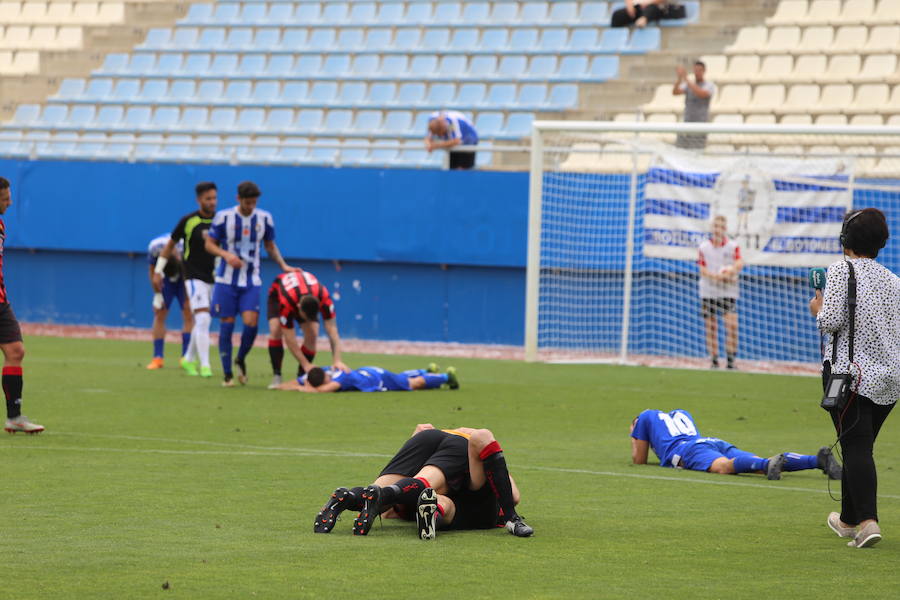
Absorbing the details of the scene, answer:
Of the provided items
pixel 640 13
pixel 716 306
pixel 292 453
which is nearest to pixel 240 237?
pixel 292 453

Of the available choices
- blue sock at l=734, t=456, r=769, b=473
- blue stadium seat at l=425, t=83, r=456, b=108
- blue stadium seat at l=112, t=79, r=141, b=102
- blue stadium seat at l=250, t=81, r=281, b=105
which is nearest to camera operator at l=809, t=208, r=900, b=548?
blue sock at l=734, t=456, r=769, b=473

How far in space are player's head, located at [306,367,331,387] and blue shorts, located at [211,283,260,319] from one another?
1.09 m

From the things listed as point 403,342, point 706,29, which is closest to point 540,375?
point 403,342

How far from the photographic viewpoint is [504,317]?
21453 millimetres

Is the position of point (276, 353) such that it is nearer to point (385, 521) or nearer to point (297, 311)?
point (297, 311)

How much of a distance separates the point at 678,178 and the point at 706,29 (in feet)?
17.1

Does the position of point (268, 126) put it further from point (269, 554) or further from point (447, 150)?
point (269, 554)

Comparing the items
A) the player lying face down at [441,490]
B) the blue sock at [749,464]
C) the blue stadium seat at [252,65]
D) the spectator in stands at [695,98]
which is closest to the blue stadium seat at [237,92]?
the blue stadium seat at [252,65]

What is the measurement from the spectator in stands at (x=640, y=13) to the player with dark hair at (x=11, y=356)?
14832mm

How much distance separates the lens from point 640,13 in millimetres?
23828

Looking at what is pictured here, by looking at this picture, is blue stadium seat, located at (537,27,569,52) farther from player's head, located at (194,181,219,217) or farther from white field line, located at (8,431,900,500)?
white field line, located at (8,431,900,500)

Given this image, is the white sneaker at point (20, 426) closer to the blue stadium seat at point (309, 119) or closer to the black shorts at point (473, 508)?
the black shorts at point (473, 508)

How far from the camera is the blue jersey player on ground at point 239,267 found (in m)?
Answer: 14.9

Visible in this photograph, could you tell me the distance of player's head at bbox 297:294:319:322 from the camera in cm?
1405
